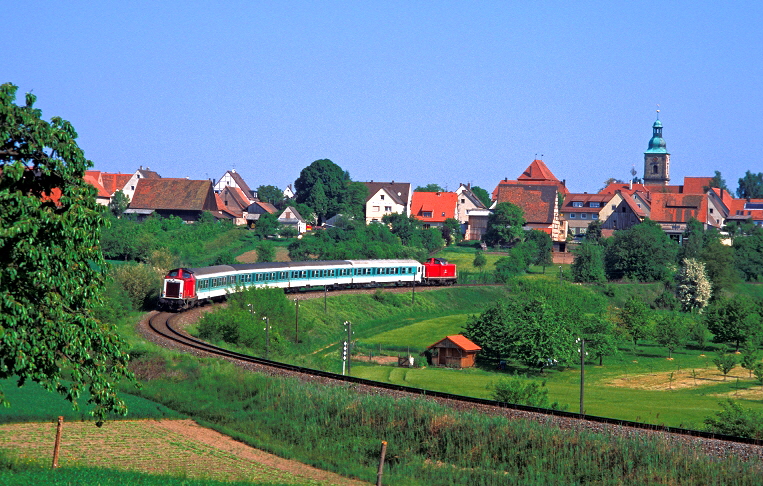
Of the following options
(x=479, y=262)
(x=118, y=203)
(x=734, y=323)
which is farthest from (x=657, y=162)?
(x=734, y=323)

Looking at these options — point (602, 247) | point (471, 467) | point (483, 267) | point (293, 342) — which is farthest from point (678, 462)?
point (602, 247)

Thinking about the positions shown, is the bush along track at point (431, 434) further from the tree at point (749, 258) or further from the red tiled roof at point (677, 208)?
the red tiled roof at point (677, 208)

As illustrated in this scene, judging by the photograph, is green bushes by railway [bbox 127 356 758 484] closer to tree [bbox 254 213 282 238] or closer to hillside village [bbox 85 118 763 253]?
tree [bbox 254 213 282 238]

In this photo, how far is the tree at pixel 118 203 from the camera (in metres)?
106

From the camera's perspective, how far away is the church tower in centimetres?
17775

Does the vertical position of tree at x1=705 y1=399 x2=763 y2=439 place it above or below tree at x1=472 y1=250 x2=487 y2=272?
below

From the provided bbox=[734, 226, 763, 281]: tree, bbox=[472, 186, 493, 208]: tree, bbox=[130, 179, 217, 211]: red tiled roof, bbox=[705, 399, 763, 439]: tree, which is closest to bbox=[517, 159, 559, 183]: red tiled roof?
bbox=[472, 186, 493, 208]: tree

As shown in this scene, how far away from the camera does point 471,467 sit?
25.8 m

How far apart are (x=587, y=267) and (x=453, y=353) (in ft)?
121

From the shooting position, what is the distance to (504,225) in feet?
348

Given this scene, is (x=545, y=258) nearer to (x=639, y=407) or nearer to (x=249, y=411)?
(x=639, y=407)

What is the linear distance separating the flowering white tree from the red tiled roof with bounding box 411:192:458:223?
132ft

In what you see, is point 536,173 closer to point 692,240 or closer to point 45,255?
point 692,240

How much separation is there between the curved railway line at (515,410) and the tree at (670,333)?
32782 mm
